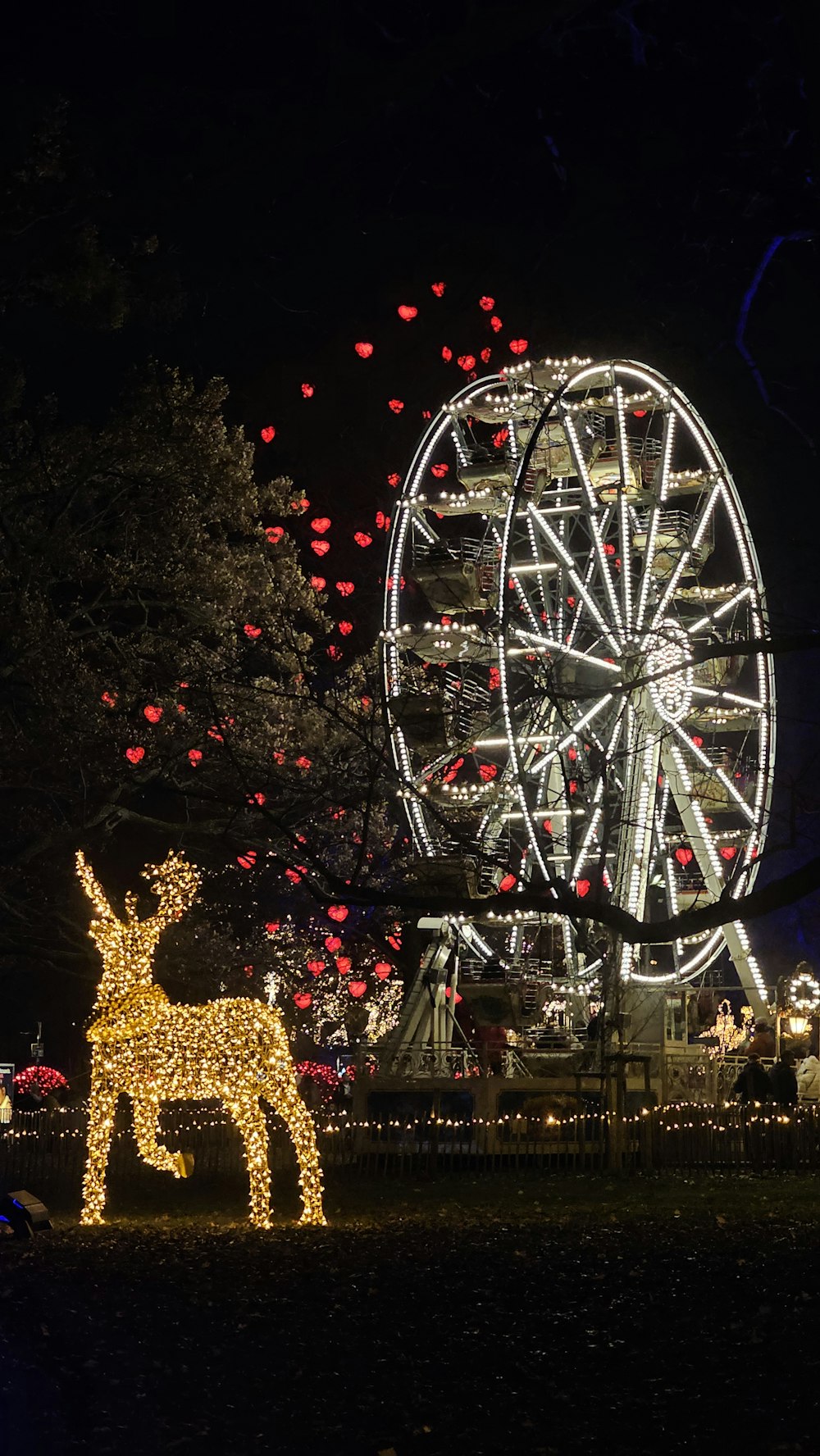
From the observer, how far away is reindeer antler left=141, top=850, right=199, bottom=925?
1367cm

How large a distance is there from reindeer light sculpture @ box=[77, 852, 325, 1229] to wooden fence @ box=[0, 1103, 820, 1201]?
337cm

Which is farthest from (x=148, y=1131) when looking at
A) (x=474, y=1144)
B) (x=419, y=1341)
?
(x=419, y=1341)

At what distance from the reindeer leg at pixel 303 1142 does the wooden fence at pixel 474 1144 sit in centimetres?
465

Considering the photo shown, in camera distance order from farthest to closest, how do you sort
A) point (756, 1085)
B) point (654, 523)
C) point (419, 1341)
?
point (654, 523), point (756, 1085), point (419, 1341)

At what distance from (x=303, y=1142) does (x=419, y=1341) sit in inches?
223

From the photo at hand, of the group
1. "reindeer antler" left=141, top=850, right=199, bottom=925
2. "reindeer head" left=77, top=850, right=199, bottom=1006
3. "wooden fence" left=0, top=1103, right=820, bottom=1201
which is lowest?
"wooden fence" left=0, top=1103, right=820, bottom=1201

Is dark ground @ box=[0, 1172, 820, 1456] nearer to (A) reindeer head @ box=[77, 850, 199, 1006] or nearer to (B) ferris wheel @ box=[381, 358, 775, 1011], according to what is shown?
(A) reindeer head @ box=[77, 850, 199, 1006]

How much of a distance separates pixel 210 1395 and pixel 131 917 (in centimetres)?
770

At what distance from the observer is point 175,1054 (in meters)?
13.2

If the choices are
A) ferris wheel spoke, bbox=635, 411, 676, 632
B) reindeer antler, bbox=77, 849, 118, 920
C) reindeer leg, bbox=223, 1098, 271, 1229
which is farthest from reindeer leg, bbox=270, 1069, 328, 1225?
ferris wheel spoke, bbox=635, 411, 676, 632

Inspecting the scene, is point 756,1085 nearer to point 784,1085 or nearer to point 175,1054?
point 784,1085

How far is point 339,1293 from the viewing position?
8.18 metres

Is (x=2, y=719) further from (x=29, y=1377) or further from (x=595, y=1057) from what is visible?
(x=29, y=1377)

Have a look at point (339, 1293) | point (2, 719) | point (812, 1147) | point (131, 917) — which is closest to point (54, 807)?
point (2, 719)
